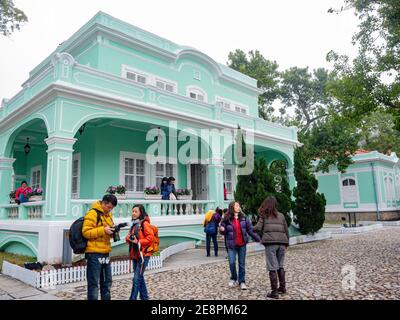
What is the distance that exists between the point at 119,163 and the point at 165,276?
21.1 feet

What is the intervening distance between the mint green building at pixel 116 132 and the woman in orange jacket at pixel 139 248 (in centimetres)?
450

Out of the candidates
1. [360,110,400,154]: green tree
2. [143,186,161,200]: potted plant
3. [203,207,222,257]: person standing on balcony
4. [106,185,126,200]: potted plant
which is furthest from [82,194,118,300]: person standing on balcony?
[360,110,400,154]: green tree

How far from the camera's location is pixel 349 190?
25.8 m

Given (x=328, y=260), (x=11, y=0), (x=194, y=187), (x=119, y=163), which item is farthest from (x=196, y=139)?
(x=11, y=0)

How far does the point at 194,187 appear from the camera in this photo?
16156 millimetres

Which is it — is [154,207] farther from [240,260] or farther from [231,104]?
[231,104]

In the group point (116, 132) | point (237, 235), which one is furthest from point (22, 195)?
point (237, 235)

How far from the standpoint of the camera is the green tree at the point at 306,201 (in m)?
13.6

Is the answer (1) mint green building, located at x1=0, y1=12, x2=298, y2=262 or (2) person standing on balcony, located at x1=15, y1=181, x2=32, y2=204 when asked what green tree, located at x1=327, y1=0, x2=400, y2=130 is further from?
(2) person standing on balcony, located at x1=15, y1=181, x2=32, y2=204

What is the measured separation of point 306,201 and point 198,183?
5176 mm

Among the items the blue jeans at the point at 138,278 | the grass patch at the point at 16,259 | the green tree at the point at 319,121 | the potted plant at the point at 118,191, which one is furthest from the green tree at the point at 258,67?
the blue jeans at the point at 138,278

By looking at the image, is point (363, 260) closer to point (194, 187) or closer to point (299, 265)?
point (299, 265)

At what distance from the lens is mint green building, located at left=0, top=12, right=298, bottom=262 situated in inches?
372

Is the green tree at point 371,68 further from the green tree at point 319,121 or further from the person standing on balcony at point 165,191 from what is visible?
the person standing on balcony at point 165,191
